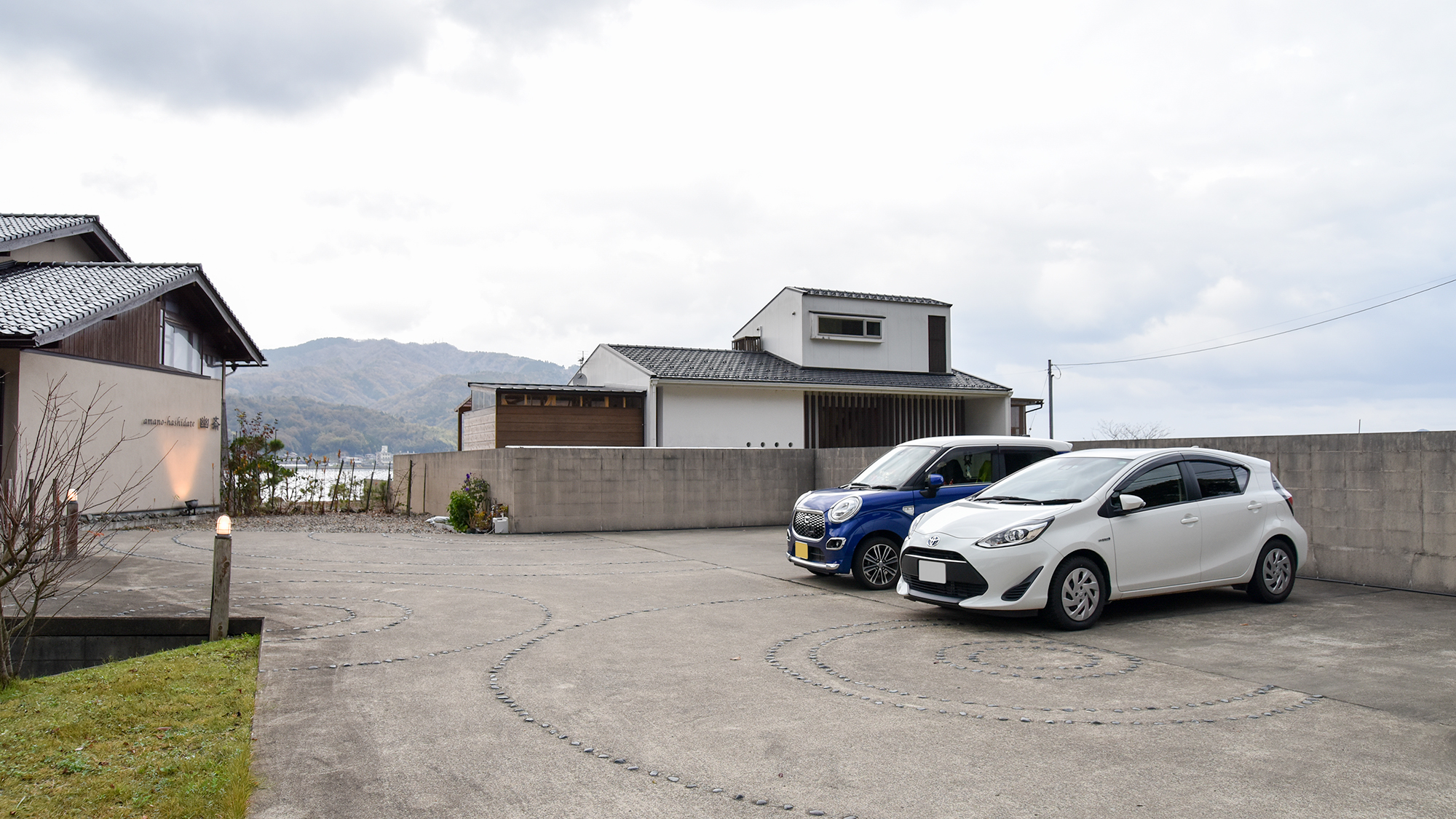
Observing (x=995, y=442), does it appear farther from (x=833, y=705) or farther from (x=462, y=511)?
(x=462, y=511)

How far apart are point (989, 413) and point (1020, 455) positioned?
1903 centimetres

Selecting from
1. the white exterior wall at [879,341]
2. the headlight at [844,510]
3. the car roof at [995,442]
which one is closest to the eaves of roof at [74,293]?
the headlight at [844,510]

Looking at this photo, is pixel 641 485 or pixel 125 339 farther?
pixel 641 485

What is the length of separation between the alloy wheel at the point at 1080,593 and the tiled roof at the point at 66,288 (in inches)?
590

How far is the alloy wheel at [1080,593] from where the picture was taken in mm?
7223

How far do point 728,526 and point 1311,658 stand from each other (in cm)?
1274

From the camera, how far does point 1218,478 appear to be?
8172 mm

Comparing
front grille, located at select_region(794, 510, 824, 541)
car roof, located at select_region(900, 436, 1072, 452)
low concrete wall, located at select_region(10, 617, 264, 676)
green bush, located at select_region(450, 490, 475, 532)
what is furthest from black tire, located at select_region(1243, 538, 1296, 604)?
green bush, located at select_region(450, 490, 475, 532)

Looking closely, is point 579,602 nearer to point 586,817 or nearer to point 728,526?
point 586,817

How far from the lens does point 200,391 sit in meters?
20.2

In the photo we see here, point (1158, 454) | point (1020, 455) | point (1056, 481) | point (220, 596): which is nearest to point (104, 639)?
point (220, 596)

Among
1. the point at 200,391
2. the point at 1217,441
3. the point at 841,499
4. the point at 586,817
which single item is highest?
the point at 200,391

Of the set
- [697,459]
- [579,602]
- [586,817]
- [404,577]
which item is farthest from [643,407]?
[586,817]

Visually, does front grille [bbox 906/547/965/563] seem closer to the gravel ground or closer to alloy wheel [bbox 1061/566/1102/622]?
alloy wheel [bbox 1061/566/1102/622]
